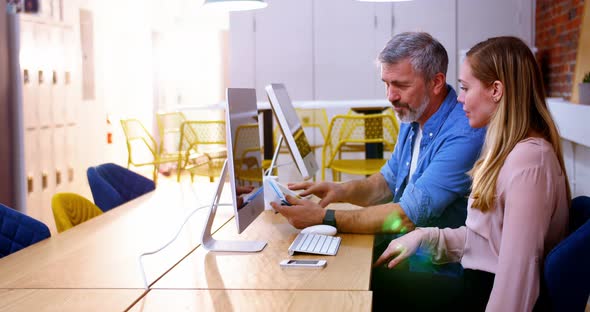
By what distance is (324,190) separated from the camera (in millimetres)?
2623

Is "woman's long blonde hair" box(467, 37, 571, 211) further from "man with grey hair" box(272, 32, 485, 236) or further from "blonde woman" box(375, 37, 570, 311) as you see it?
"man with grey hair" box(272, 32, 485, 236)

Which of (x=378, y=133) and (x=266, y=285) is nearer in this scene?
(x=266, y=285)

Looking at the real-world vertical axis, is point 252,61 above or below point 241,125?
above

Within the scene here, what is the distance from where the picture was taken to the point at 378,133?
505 centimetres

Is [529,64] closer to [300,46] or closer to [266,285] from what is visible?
[266,285]

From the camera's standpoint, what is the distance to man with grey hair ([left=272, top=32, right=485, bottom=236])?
A: 212cm

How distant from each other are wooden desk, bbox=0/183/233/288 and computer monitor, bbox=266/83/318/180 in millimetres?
337

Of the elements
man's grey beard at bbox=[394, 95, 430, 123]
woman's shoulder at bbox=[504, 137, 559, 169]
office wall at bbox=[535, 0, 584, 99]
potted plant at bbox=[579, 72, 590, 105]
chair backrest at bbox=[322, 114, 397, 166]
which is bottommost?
chair backrest at bbox=[322, 114, 397, 166]

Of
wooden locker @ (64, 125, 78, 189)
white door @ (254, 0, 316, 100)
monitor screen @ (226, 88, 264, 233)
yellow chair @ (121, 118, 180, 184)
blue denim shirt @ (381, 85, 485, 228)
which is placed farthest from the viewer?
white door @ (254, 0, 316, 100)

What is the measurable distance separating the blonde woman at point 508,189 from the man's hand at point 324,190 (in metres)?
0.73

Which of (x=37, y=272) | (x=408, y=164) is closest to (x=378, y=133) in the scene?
(x=408, y=164)

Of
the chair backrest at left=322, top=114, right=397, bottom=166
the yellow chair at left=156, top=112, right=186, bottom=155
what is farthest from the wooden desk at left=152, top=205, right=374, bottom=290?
the yellow chair at left=156, top=112, right=186, bottom=155

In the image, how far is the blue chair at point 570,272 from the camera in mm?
1431

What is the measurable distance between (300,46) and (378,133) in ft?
9.05
